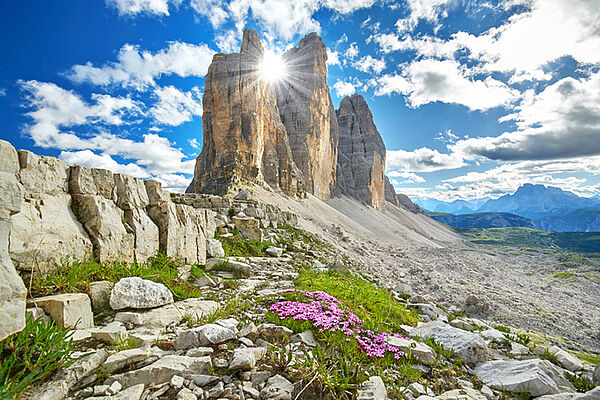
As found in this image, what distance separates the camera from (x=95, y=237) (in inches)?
204

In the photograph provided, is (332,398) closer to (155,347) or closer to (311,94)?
(155,347)

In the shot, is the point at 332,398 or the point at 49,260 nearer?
the point at 332,398

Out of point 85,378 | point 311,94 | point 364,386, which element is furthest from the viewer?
point 311,94

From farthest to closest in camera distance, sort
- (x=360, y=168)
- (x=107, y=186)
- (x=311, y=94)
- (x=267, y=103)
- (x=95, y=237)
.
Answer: (x=360, y=168), (x=311, y=94), (x=267, y=103), (x=107, y=186), (x=95, y=237)

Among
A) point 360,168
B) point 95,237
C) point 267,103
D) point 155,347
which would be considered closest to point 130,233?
point 95,237

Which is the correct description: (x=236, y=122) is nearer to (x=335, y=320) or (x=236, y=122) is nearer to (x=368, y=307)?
(x=368, y=307)

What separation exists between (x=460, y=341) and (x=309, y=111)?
7264cm

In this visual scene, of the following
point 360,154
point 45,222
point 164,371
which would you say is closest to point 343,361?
point 164,371

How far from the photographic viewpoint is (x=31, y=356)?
2.75m

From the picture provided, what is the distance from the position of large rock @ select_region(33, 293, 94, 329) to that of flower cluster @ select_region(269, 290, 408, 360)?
280 centimetres

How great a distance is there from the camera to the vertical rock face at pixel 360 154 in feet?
312

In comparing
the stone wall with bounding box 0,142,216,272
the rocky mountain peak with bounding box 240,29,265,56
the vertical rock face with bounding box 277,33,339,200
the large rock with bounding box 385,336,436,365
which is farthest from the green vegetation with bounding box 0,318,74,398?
the vertical rock face with bounding box 277,33,339,200

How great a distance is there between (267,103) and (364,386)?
5695 centimetres

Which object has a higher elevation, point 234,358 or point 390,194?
point 390,194
